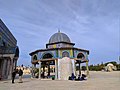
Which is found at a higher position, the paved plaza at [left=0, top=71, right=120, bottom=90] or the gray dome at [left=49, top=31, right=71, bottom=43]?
the gray dome at [left=49, top=31, right=71, bottom=43]

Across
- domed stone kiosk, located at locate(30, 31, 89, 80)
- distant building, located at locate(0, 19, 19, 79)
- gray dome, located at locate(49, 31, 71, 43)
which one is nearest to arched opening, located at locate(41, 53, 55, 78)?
domed stone kiosk, located at locate(30, 31, 89, 80)

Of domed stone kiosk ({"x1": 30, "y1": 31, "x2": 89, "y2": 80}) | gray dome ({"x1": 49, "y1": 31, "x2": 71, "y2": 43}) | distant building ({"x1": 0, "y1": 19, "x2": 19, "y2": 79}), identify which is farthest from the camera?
gray dome ({"x1": 49, "y1": 31, "x2": 71, "y2": 43})

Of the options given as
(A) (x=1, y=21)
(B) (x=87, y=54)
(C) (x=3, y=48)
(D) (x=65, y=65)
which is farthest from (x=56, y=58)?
(A) (x=1, y=21)

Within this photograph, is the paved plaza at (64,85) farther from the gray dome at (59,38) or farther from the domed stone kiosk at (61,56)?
the gray dome at (59,38)

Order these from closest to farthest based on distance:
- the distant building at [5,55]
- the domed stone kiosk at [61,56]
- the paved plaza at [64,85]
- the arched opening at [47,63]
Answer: the paved plaza at [64,85] < the domed stone kiosk at [61,56] < the distant building at [5,55] < the arched opening at [47,63]

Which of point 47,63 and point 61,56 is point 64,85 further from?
point 47,63

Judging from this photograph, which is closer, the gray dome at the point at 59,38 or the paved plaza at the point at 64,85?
the paved plaza at the point at 64,85

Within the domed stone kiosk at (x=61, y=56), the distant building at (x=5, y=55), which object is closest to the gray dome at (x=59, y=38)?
the domed stone kiosk at (x=61, y=56)

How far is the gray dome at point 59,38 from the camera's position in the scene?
1144 inches

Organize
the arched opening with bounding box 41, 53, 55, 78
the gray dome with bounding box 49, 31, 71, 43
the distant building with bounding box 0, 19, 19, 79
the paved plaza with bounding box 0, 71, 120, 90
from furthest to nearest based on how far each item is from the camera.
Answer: the gray dome with bounding box 49, 31, 71, 43
the arched opening with bounding box 41, 53, 55, 78
the distant building with bounding box 0, 19, 19, 79
the paved plaza with bounding box 0, 71, 120, 90

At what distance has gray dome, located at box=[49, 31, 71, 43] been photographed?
29047 millimetres

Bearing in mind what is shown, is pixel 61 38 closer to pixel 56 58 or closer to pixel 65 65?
pixel 56 58

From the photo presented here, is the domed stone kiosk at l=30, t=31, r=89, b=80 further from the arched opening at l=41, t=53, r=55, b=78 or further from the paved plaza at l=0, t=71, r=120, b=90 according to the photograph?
the paved plaza at l=0, t=71, r=120, b=90

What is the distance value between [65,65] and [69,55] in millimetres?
3913
